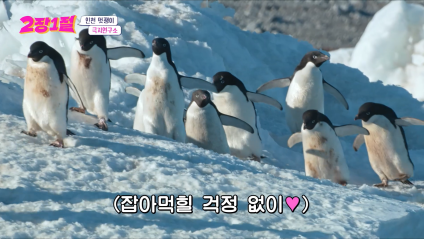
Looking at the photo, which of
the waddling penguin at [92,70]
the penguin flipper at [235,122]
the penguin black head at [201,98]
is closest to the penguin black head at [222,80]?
the penguin flipper at [235,122]

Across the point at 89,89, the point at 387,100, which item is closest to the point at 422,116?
the point at 387,100

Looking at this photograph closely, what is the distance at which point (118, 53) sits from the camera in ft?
23.6

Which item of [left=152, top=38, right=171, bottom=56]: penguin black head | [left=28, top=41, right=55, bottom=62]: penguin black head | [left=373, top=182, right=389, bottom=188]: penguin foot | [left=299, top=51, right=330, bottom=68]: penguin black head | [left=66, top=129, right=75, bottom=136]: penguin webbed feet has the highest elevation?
[left=299, top=51, right=330, bottom=68]: penguin black head

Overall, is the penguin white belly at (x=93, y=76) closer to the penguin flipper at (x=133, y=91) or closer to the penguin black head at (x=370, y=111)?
the penguin flipper at (x=133, y=91)

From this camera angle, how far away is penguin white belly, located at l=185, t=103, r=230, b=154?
6.43 metres

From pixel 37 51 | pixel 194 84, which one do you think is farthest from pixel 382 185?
pixel 37 51

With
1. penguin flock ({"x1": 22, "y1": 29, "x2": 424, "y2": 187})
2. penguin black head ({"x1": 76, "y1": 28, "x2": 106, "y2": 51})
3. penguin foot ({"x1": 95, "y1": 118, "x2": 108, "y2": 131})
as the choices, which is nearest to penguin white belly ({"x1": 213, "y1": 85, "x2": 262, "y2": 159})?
penguin flock ({"x1": 22, "y1": 29, "x2": 424, "y2": 187})

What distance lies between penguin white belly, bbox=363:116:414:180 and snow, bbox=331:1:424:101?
27.7 feet

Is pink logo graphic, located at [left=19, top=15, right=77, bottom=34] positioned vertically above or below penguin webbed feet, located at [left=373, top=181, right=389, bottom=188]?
above

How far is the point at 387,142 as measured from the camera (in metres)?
6.95

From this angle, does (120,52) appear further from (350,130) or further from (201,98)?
(350,130)

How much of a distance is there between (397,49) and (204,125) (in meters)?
10.1

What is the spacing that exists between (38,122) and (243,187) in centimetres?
173
